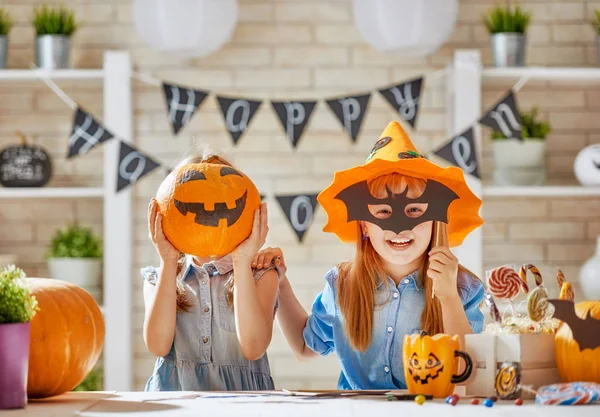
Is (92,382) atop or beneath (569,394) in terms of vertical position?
beneath

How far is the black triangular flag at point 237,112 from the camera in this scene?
3596 mm

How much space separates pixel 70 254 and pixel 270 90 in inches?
46.3

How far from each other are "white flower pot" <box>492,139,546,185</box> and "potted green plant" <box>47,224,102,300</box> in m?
1.86

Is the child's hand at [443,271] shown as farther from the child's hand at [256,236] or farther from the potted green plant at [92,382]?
the potted green plant at [92,382]

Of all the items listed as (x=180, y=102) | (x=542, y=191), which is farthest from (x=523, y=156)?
(x=180, y=102)

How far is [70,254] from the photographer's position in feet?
12.6

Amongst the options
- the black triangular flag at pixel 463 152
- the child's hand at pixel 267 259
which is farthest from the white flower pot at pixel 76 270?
the child's hand at pixel 267 259

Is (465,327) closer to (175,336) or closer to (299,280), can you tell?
(175,336)

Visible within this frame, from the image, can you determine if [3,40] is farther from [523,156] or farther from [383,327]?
[383,327]

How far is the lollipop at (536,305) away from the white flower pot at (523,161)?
92.0 inches

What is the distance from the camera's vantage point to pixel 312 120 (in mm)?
4070

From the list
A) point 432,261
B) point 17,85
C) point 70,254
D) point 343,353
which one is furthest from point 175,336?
point 17,85

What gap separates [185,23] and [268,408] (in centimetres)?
249

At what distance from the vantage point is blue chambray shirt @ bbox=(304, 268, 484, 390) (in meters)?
2.09
